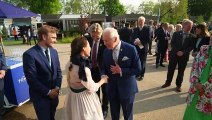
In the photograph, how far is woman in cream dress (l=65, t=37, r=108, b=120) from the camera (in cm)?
311

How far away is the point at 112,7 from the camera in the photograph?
66938mm

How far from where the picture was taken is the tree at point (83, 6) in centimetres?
7300

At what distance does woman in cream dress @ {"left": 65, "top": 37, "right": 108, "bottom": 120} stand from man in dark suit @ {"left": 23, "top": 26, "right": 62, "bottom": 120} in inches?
13.1

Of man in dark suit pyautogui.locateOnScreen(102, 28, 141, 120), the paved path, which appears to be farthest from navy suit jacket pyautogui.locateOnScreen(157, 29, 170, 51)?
man in dark suit pyautogui.locateOnScreen(102, 28, 141, 120)

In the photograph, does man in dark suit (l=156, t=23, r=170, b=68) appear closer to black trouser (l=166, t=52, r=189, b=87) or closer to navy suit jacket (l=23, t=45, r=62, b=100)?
black trouser (l=166, t=52, r=189, b=87)

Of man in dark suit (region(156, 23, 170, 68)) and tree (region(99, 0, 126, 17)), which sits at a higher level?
tree (region(99, 0, 126, 17))

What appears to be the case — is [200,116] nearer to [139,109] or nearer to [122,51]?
[122,51]

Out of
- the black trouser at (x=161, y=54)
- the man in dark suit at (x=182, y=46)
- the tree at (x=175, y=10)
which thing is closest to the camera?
the man in dark suit at (x=182, y=46)

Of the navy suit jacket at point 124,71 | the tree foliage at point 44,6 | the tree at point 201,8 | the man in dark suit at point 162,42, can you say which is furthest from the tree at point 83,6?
the navy suit jacket at point 124,71

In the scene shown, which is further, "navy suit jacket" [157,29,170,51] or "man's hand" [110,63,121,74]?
"navy suit jacket" [157,29,170,51]

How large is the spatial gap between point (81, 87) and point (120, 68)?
0.67m

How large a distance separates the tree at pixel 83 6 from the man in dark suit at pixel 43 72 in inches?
2750

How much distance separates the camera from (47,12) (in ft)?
176

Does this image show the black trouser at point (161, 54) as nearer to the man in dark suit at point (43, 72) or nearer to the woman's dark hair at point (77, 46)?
the man in dark suit at point (43, 72)
